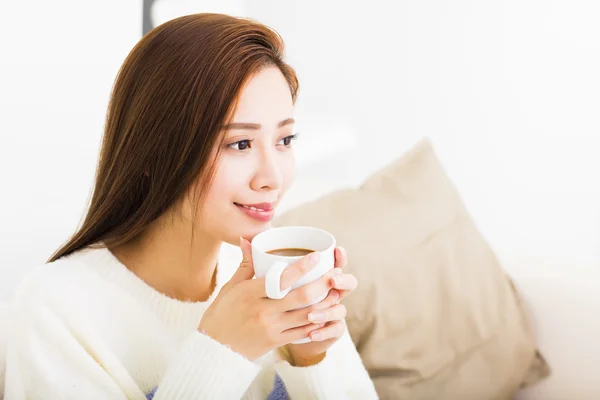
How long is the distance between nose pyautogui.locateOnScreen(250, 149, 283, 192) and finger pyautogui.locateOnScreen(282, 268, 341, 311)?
179mm

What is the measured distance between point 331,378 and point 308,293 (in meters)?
0.36

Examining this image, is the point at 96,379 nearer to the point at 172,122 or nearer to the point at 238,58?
the point at 172,122

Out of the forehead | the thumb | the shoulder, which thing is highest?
the forehead

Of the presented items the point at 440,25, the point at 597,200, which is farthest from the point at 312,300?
the point at 597,200

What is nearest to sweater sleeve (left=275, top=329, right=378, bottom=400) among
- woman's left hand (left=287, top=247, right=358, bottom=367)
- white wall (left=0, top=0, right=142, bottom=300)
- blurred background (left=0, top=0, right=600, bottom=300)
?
woman's left hand (left=287, top=247, right=358, bottom=367)

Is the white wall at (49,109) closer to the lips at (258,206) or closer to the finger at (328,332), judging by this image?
the lips at (258,206)

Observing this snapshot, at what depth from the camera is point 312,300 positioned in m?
0.90

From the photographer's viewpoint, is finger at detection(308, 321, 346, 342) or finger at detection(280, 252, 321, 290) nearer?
finger at detection(280, 252, 321, 290)

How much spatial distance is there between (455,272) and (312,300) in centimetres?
73

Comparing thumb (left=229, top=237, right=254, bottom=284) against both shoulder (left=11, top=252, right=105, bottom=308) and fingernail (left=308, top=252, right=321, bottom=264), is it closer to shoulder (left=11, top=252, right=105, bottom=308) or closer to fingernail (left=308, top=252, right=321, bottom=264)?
fingernail (left=308, top=252, right=321, bottom=264)

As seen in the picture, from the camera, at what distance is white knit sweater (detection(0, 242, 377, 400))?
0.97 metres

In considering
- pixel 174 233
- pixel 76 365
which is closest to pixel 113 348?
pixel 76 365

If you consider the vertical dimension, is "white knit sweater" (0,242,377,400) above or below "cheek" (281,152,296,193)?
below

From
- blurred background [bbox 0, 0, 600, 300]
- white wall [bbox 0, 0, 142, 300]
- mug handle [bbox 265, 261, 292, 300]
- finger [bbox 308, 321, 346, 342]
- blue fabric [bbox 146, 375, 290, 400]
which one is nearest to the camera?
mug handle [bbox 265, 261, 292, 300]
